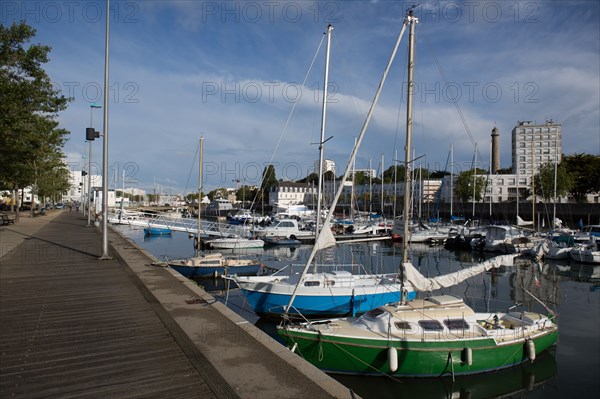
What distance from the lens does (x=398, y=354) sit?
11.6 metres

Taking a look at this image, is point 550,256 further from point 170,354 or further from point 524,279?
point 170,354

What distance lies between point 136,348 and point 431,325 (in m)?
7.94

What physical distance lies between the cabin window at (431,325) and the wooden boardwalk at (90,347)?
6.98 meters

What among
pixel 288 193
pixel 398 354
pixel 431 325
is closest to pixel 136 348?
pixel 398 354

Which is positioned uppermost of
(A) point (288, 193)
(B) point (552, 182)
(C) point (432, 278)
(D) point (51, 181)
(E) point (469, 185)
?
(E) point (469, 185)

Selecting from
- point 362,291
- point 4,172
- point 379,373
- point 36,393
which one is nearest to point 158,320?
point 36,393


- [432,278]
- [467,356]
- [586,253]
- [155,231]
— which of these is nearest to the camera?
[467,356]

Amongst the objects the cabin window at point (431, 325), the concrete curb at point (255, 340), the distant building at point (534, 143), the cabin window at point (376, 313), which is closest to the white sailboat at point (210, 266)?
A: the concrete curb at point (255, 340)

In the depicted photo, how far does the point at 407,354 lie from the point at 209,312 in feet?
17.9

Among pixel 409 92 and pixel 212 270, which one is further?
pixel 212 270

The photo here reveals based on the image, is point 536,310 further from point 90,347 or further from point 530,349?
point 90,347

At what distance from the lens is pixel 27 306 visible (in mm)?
11133

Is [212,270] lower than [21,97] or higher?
lower

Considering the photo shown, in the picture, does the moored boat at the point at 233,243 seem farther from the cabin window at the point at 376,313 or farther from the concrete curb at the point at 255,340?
the cabin window at the point at 376,313
